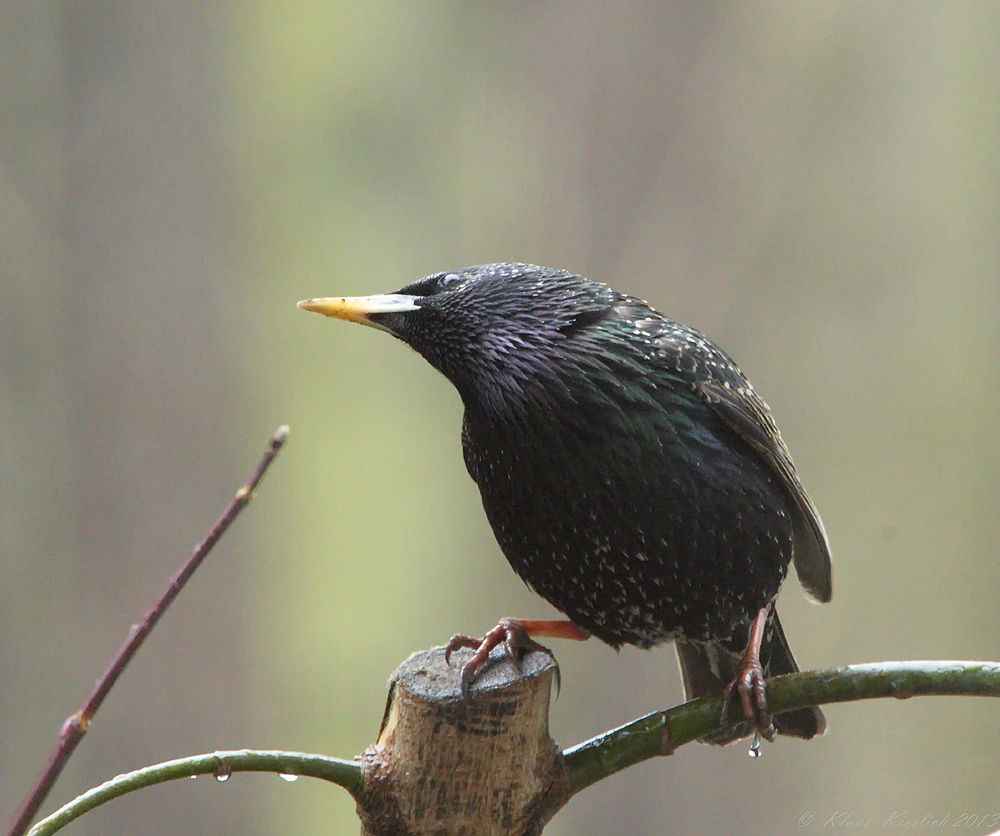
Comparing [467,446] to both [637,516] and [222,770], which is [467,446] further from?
[222,770]

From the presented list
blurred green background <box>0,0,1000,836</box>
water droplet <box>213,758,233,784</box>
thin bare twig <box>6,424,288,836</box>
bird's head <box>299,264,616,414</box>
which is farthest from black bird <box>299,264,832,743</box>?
blurred green background <box>0,0,1000,836</box>

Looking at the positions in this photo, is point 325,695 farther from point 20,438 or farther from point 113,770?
point 20,438

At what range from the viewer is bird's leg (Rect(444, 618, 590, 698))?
4.83 feet

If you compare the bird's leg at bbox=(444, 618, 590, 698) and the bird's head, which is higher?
the bird's head

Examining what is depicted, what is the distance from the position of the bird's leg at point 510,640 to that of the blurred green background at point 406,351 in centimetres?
A: 176

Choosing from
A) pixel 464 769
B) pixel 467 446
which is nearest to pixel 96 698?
pixel 464 769

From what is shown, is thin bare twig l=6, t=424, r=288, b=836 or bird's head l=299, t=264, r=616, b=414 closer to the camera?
thin bare twig l=6, t=424, r=288, b=836

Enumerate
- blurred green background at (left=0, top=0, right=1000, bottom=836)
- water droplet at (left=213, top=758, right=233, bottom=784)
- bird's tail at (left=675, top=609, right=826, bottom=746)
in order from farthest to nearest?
blurred green background at (left=0, top=0, right=1000, bottom=836)
bird's tail at (left=675, top=609, right=826, bottom=746)
water droplet at (left=213, top=758, right=233, bottom=784)

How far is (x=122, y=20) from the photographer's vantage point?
3.32m

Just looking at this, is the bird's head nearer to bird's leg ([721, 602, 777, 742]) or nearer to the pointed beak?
the pointed beak

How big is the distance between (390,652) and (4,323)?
6.09 feet

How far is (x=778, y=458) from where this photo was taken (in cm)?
189

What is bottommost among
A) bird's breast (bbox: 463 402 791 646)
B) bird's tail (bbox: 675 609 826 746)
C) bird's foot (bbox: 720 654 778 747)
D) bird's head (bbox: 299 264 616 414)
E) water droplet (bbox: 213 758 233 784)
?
bird's tail (bbox: 675 609 826 746)

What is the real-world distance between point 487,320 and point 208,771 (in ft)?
2.74
